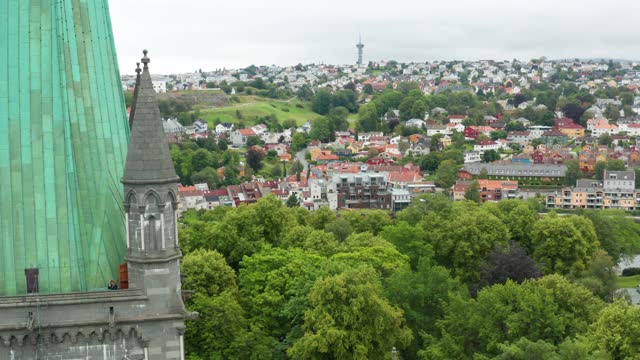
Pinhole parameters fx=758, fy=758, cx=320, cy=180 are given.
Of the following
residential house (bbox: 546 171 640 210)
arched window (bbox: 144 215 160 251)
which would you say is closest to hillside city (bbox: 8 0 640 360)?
arched window (bbox: 144 215 160 251)

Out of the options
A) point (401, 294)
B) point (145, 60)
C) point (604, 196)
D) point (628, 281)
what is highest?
point (145, 60)

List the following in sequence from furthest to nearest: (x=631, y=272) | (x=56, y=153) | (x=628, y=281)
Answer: (x=631, y=272) < (x=628, y=281) < (x=56, y=153)

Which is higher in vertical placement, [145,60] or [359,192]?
[145,60]

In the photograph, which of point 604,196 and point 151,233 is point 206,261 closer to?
point 151,233

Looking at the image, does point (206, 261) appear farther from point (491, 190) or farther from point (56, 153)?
point (491, 190)

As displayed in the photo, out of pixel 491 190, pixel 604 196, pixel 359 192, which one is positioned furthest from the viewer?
pixel 491 190

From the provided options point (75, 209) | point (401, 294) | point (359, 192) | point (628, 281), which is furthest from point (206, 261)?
point (359, 192)

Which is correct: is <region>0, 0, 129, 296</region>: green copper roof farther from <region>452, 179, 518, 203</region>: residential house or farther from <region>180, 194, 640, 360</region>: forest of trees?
<region>452, 179, 518, 203</region>: residential house

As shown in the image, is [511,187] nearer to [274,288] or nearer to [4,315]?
[274,288]

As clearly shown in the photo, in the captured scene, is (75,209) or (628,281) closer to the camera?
(75,209)
